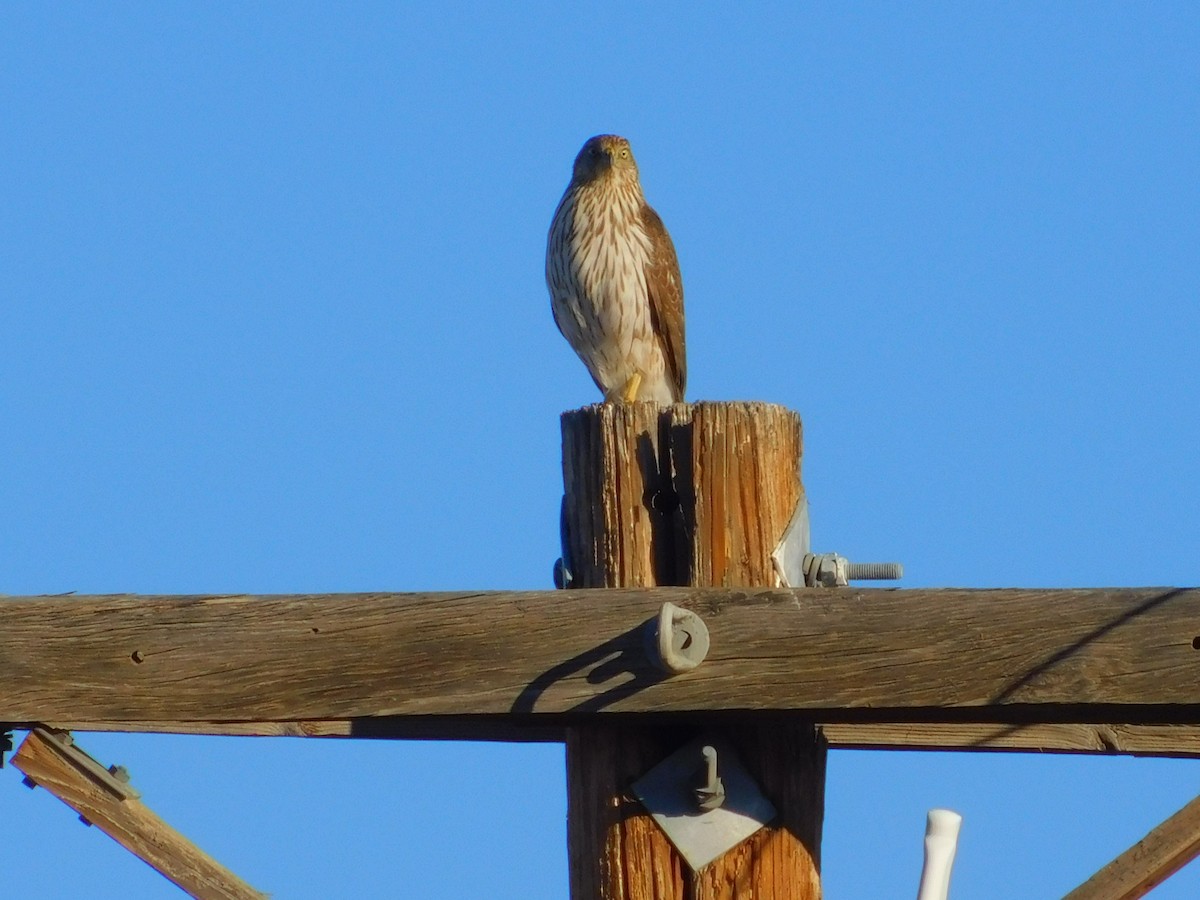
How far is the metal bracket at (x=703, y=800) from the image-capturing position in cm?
288

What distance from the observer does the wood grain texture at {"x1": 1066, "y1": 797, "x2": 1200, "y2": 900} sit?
2.79m

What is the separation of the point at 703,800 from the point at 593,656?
0.31 m

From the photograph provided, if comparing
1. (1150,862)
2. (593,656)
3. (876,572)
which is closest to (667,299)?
(876,572)

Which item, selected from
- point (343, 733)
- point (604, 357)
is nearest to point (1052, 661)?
point (343, 733)

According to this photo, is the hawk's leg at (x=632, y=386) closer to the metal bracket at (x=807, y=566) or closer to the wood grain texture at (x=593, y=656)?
the metal bracket at (x=807, y=566)

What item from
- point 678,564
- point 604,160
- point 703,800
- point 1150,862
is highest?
point 604,160

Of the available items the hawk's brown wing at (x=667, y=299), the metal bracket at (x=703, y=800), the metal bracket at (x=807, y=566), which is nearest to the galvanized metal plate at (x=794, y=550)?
the metal bracket at (x=807, y=566)

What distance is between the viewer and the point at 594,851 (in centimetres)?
295

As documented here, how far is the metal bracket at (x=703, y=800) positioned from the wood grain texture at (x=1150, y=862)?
55 centimetres

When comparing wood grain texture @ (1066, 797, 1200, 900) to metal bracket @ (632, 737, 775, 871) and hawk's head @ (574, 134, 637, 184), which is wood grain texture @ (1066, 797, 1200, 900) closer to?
metal bracket @ (632, 737, 775, 871)

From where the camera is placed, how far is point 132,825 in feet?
9.84

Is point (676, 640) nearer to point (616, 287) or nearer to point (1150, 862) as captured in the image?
point (1150, 862)

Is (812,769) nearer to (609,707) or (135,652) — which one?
(609,707)

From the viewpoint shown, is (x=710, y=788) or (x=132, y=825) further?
(x=132, y=825)
